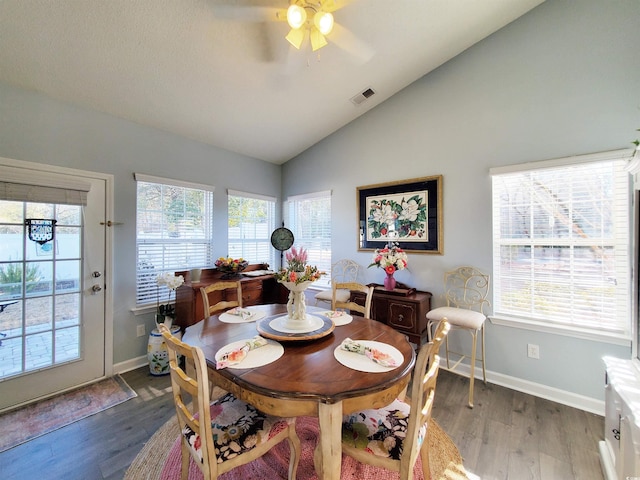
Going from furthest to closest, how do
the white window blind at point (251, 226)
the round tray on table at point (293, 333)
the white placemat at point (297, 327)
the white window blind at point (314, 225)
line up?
the white window blind at point (314, 225)
the white window blind at point (251, 226)
the white placemat at point (297, 327)
the round tray on table at point (293, 333)

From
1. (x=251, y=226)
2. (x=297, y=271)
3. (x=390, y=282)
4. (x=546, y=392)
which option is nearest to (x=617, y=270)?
(x=546, y=392)

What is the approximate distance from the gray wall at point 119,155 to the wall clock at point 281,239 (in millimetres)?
770

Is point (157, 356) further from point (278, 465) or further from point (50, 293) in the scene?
point (278, 465)

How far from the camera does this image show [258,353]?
4.53 ft

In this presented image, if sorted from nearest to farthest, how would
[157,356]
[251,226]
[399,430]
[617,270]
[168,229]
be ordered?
[399,430] → [617,270] → [157,356] → [168,229] → [251,226]

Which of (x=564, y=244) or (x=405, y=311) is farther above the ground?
(x=564, y=244)

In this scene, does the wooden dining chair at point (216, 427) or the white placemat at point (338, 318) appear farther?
the white placemat at point (338, 318)

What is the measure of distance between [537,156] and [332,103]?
7.14 feet

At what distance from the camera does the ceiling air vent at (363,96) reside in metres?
3.06

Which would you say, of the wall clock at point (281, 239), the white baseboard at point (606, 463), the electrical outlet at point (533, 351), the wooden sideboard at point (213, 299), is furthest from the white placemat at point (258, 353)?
the wall clock at point (281, 239)

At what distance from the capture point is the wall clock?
4.12 meters

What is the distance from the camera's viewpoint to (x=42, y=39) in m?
1.86

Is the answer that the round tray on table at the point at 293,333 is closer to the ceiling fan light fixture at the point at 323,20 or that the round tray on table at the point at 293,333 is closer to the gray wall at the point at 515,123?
the gray wall at the point at 515,123

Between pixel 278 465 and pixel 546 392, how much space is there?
2.40m
